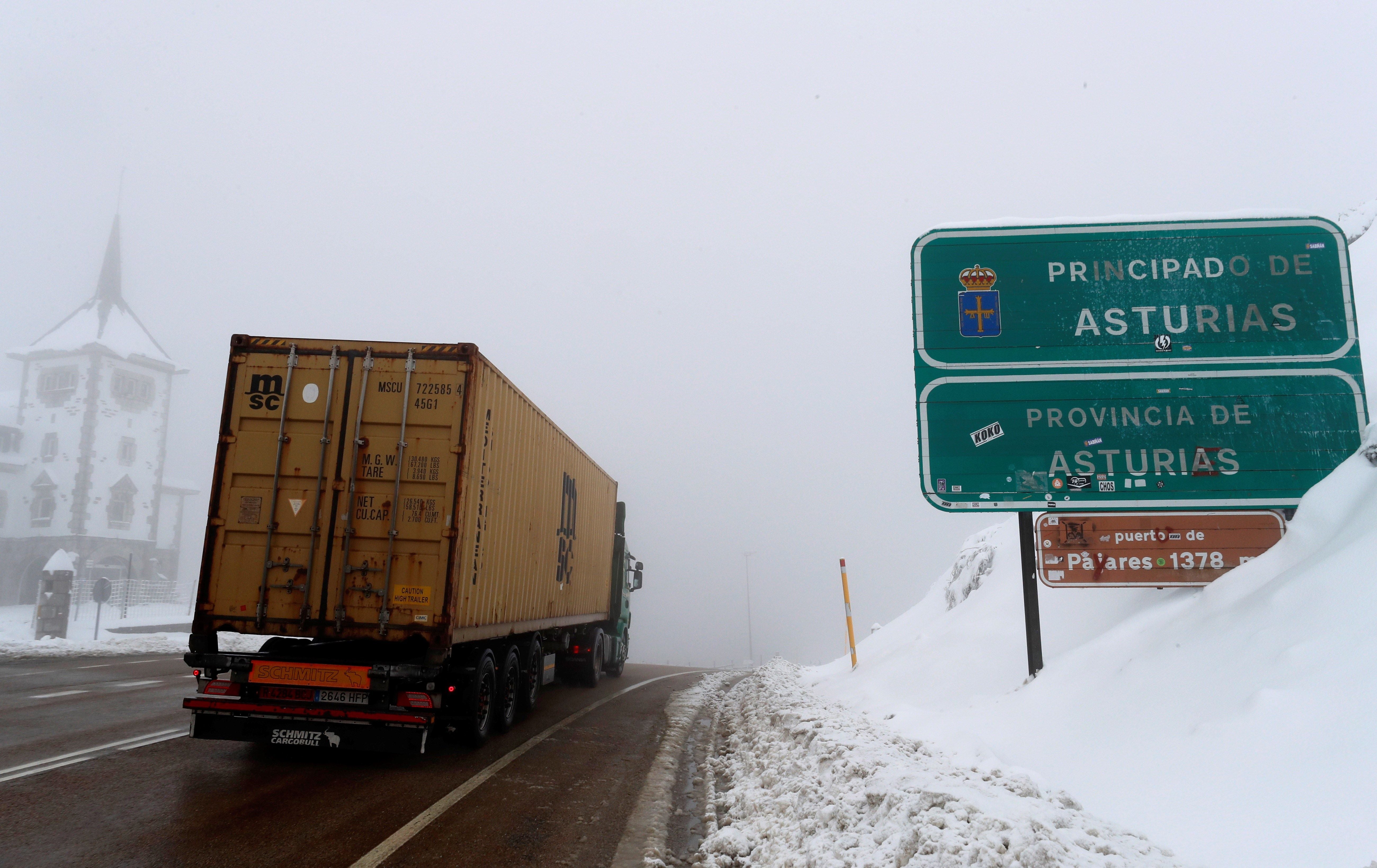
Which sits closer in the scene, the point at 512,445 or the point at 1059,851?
Answer: the point at 1059,851

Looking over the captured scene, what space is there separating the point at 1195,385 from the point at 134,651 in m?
23.3

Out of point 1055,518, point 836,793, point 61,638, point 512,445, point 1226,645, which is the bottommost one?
point 61,638

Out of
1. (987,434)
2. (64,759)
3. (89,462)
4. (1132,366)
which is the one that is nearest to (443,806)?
(64,759)

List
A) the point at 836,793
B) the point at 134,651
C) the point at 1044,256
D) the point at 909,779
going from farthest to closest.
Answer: the point at 134,651 < the point at 1044,256 < the point at 836,793 < the point at 909,779

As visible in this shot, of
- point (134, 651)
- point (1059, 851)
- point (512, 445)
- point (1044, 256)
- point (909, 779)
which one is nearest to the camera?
point (1059, 851)

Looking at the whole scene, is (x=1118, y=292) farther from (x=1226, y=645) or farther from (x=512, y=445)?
(x=512, y=445)

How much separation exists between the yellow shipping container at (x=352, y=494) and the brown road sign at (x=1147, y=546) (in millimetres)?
Result: 5823

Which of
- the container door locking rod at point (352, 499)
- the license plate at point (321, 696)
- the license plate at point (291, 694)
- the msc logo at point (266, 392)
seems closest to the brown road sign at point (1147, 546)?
the license plate at point (321, 696)

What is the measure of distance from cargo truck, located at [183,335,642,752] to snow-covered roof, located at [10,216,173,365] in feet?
251

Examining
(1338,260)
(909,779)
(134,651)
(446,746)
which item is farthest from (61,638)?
(1338,260)

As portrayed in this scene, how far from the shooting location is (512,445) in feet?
30.9

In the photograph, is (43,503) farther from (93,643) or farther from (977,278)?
(977,278)

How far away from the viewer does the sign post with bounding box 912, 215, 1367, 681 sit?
7543mm

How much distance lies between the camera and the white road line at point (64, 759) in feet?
21.4
